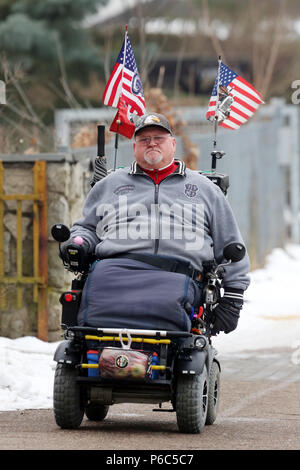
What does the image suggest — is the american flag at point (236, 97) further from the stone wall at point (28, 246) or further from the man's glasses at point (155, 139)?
the stone wall at point (28, 246)

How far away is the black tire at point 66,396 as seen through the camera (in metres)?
7.27

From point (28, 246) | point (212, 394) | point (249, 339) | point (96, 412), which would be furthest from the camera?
point (249, 339)

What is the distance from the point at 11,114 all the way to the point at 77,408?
1426cm

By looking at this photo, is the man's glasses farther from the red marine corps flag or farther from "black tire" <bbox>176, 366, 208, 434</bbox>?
"black tire" <bbox>176, 366, 208, 434</bbox>

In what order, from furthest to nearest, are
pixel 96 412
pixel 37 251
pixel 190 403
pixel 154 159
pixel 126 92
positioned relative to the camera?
1. pixel 37 251
2. pixel 126 92
3. pixel 96 412
4. pixel 154 159
5. pixel 190 403

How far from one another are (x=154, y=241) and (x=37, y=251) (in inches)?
168

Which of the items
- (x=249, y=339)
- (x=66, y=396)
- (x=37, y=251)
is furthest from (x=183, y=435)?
(x=249, y=339)

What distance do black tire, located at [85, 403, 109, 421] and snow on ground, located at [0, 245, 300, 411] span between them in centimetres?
57

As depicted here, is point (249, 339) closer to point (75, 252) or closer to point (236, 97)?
point (236, 97)

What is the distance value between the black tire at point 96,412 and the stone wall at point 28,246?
12.3 feet

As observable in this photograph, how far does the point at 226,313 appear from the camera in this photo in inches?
301

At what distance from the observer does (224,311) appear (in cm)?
765

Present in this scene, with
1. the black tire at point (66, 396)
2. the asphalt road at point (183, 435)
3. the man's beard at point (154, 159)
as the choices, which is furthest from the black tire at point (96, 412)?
the man's beard at point (154, 159)
